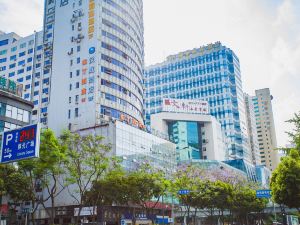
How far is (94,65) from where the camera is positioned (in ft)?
228

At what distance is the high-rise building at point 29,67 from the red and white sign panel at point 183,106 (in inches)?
1524

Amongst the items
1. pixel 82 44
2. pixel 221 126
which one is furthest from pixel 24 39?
pixel 221 126

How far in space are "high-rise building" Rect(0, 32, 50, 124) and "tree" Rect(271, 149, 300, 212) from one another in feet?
202

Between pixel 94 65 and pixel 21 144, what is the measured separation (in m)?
50.4

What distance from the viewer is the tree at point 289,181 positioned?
26281mm

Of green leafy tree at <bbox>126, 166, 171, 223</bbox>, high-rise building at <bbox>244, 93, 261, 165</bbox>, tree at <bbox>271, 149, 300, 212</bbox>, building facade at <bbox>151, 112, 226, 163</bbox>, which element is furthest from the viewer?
high-rise building at <bbox>244, 93, 261, 165</bbox>

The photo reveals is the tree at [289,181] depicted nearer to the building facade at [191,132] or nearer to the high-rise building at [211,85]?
the building facade at [191,132]

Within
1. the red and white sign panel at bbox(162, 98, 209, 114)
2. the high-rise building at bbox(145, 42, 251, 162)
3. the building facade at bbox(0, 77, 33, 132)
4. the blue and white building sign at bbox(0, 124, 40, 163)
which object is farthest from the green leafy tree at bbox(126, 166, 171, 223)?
the high-rise building at bbox(145, 42, 251, 162)

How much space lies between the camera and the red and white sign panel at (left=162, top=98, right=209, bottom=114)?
112 m

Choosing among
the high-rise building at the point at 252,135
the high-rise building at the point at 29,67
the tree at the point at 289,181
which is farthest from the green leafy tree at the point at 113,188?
the high-rise building at the point at 252,135

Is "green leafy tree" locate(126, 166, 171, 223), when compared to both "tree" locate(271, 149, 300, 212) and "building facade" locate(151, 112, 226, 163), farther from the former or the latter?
"building facade" locate(151, 112, 226, 163)

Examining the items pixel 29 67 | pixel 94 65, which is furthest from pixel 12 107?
pixel 29 67

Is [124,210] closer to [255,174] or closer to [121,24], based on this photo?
[121,24]

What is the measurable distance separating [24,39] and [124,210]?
57.5 metres
